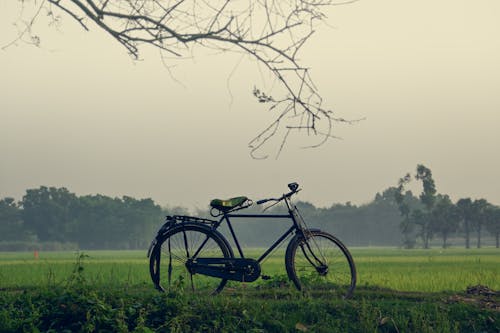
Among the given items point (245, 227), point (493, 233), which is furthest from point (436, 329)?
point (245, 227)

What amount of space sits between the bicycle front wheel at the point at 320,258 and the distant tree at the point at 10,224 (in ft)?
379

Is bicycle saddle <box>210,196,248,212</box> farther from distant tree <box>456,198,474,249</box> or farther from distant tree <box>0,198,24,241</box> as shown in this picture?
distant tree <box>0,198,24,241</box>

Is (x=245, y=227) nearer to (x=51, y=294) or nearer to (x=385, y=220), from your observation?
(x=385, y=220)

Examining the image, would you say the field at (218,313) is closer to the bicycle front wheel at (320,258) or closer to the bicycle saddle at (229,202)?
the bicycle front wheel at (320,258)

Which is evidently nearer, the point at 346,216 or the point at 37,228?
the point at 37,228

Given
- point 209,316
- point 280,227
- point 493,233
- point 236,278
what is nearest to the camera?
point 209,316

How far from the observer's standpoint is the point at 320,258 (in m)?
9.59

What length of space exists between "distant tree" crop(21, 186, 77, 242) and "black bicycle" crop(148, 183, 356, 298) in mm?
110554

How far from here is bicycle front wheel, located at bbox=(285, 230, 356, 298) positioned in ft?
30.9

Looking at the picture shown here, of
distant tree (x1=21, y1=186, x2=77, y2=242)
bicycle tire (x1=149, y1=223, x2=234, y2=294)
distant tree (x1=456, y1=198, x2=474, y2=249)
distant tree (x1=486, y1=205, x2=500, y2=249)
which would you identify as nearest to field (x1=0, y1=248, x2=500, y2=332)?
bicycle tire (x1=149, y1=223, x2=234, y2=294)

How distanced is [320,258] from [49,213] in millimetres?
114737

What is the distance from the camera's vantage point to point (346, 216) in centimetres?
14062

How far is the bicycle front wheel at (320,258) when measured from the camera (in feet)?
30.9

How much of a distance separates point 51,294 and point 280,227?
5136 inches
